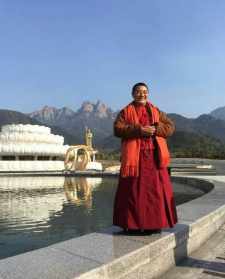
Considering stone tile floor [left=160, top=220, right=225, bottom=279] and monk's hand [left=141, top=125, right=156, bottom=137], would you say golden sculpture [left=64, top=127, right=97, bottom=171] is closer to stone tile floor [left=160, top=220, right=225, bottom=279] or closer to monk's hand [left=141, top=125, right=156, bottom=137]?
stone tile floor [left=160, top=220, right=225, bottom=279]

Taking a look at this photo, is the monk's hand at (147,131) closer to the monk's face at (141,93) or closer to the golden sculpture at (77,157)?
the monk's face at (141,93)

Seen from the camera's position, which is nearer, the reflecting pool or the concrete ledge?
the concrete ledge

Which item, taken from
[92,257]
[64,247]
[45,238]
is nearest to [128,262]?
[92,257]

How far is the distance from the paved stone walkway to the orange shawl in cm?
102

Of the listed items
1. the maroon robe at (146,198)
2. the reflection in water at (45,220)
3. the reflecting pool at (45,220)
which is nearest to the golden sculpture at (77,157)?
the reflecting pool at (45,220)

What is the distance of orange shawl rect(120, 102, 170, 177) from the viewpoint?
3.83 metres

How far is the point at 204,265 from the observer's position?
377 cm

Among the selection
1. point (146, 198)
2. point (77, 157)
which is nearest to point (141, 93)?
point (146, 198)

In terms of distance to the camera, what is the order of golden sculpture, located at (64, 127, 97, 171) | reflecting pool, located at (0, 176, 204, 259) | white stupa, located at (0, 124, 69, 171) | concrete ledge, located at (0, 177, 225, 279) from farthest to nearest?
white stupa, located at (0, 124, 69, 171) < golden sculpture, located at (64, 127, 97, 171) < reflecting pool, located at (0, 176, 204, 259) < concrete ledge, located at (0, 177, 225, 279)

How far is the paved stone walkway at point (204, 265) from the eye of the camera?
3.46 m

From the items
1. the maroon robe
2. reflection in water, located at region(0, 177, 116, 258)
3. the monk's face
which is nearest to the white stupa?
reflection in water, located at region(0, 177, 116, 258)

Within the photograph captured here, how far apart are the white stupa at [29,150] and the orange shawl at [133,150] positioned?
78.0ft

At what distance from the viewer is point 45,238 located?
5.50 m

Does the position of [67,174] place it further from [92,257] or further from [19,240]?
[92,257]
